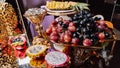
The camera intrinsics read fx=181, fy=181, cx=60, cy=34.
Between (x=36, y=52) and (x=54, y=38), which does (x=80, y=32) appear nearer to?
(x=54, y=38)

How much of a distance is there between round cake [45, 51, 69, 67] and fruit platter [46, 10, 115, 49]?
0.18 ft

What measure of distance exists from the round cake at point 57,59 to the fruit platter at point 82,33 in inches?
2.2

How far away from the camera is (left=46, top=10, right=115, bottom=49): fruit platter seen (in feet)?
2.48

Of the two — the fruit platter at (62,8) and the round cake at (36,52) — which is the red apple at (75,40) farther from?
the fruit platter at (62,8)

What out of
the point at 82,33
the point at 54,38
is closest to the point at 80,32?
the point at 82,33

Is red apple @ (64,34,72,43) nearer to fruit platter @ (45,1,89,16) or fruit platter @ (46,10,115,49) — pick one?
fruit platter @ (46,10,115,49)

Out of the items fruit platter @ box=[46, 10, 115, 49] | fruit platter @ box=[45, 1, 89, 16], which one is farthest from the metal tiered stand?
fruit platter @ box=[45, 1, 89, 16]

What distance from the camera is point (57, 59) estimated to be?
758 mm

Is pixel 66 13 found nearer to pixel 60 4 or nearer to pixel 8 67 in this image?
pixel 60 4

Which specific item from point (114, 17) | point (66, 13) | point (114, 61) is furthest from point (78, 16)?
point (114, 17)

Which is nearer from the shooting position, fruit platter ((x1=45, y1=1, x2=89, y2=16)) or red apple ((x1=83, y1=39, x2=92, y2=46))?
red apple ((x1=83, y1=39, x2=92, y2=46))

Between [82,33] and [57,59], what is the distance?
0.51ft

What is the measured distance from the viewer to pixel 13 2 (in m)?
1.29

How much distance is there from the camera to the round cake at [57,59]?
731mm
